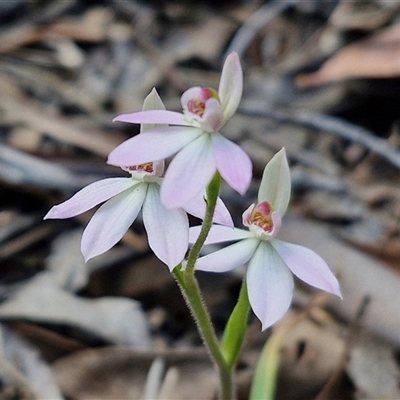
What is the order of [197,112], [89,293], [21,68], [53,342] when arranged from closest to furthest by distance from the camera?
[197,112] < [53,342] < [89,293] < [21,68]

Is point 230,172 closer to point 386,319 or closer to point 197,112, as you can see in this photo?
point 197,112

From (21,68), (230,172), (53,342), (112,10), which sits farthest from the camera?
(112,10)

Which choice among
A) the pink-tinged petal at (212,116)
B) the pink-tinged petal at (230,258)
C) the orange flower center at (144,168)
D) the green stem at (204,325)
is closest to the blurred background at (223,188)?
the green stem at (204,325)

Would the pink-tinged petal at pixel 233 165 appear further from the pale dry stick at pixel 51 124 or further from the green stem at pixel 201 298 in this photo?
the pale dry stick at pixel 51 124

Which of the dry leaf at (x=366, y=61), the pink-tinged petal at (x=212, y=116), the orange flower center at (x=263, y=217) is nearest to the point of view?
the pink-tinged petal at (x=212, y=116)

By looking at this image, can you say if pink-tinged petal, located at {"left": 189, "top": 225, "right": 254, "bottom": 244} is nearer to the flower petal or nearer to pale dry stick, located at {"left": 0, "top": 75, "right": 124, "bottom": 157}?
the flower petal

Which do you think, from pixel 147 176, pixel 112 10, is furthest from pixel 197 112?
pixel 112 10
